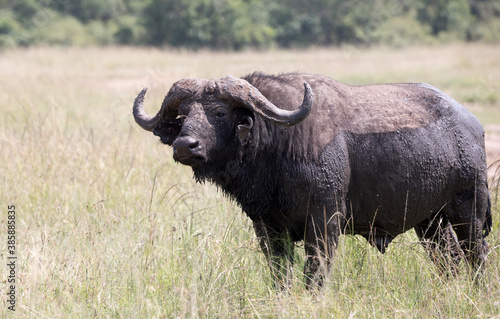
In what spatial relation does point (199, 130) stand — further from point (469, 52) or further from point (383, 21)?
point (383, 21)

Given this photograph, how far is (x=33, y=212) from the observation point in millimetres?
5730

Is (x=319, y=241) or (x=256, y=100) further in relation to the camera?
(x=319, y=241)

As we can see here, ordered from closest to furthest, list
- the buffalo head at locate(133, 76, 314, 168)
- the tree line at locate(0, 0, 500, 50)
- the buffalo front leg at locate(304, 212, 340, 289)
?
the buffalo head at locate(133, 76, 314, 168)
the buffalo front leg at locate(304, 212, 340, 289)
the tree line at locate(0, 0, 500, 50)

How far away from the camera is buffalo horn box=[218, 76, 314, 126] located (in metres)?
3.84

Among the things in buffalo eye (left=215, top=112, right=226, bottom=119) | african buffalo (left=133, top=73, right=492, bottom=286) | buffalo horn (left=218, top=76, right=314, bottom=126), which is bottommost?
african buffalo (left=133, top=73, right=492, bottom=286)

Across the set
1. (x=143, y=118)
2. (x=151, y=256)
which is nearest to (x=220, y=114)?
(x=143, y=118)

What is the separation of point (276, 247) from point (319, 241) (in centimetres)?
52

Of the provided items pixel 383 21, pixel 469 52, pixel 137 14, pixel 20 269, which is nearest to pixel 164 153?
pixel 20 269

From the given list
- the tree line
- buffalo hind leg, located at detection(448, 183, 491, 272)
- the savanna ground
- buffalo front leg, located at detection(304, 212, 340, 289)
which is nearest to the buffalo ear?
buffalo front leg, located at detection(304, 212, 340, 289)

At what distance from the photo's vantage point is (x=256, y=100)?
391 centimetres

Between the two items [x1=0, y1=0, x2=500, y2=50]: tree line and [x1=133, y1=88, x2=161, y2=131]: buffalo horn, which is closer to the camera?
[x1=133, y1=88, x2=161, y2=131]: buffalo horn

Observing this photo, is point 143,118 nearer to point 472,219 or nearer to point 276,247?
point 276,247

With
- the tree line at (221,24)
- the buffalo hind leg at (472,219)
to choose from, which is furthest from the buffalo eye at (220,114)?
the tree line at (221,24)

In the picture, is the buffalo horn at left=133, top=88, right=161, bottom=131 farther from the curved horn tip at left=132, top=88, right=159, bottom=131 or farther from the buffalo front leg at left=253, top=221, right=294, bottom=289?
the buffalo front leg at left=253, top=221, right=294, bottom=289
